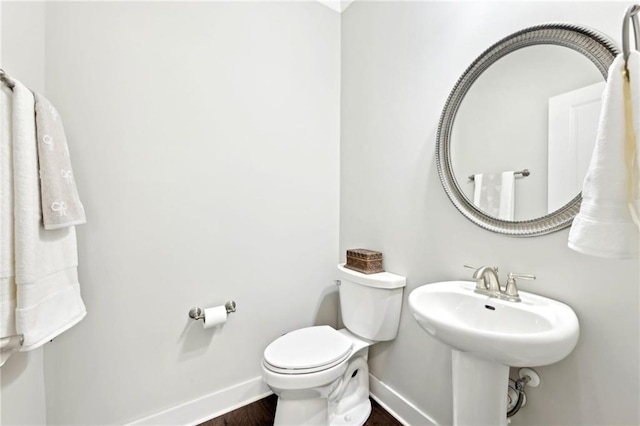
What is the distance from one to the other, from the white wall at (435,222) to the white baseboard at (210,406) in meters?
0.73

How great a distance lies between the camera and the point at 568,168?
2.78 ft

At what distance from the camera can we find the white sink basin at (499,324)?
2.19 ft

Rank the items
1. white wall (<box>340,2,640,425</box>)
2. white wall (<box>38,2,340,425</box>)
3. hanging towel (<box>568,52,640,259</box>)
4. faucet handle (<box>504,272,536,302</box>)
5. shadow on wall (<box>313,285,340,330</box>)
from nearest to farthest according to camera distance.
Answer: hanging towel (<box>568,52,640,259</box>)
white wall (<box>340,2,640,425</box>)
faucet handle (<box>504,272,536,302</box>)
white wall (<box>38,2,340,425</box>)
shadow on wall (<box>313,285,340,330</box>)

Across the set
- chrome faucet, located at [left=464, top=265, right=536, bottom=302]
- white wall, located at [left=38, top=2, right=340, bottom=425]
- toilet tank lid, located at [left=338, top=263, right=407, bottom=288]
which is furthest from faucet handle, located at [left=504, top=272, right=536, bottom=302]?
white wall, located at [left=38, top=2, right=340, bottom=425]

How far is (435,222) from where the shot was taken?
123 cm

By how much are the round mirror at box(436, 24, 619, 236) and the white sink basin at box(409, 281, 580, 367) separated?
10.5 inches

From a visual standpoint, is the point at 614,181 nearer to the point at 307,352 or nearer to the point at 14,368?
the point at 307,352

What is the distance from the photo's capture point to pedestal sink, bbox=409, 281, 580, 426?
2.22 feet

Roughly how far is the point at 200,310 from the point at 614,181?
1.59m

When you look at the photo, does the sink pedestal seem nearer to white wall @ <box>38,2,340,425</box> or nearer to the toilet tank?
the toilet tank

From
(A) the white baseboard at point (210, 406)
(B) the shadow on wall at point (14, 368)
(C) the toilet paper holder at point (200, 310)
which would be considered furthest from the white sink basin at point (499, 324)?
(B) the shadow on wall at point (14, 368)

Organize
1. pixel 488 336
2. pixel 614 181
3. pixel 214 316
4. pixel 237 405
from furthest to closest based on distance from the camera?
pixel 237 405, pixel 214 316, pixel 488 336, pixel 614 181

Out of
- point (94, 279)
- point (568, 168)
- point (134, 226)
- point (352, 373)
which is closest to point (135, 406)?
point (94, 279)

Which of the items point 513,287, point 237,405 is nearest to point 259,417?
point 237,405
